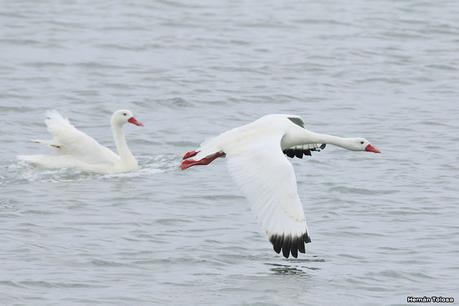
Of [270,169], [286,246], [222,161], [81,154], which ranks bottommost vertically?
Result: [222,161]

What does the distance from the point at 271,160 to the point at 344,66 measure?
1208 centimetres

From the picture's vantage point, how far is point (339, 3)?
1162 inches

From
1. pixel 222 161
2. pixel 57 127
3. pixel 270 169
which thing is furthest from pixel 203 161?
pixel 222 161

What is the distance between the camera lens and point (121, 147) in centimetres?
1633

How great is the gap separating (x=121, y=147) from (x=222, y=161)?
1.30 metres

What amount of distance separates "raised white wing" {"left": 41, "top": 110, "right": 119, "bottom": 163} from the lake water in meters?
0.24

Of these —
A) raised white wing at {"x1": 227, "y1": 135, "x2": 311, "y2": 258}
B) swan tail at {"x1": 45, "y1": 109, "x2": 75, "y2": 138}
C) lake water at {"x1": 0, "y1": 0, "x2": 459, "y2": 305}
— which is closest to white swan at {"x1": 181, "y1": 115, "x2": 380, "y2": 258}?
raised white wing at {"x1": 227, "y1": 135, "x2": 311, "y2": 258}

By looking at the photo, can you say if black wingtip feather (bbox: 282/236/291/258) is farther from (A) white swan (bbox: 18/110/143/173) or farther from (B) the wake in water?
(A) white swan (bbox: 18/110/143/173)

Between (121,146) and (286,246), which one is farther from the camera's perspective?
(121,146)

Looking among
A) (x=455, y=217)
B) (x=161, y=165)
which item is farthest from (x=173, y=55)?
(x=455, y=217)

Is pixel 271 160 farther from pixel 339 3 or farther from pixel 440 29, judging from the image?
pixel 339 3

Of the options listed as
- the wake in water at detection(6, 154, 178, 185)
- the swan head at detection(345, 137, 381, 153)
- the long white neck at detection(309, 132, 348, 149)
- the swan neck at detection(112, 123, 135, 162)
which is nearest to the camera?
the long white neck at detection(309, 132, 348, 149)

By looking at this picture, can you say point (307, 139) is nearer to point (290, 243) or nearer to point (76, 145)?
point (290, 243)

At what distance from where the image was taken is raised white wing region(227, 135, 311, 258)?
10875 millimetres
